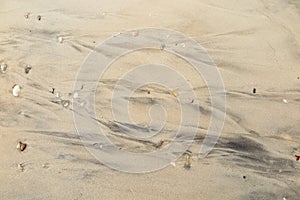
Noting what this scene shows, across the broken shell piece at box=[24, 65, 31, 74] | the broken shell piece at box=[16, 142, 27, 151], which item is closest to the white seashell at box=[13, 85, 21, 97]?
the broken shell piece at box=[24, 65, 31, 74]

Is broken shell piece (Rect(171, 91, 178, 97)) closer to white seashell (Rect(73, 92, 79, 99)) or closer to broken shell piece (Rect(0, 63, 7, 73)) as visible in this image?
white seashell (Rect(73, 92, 79, 99))

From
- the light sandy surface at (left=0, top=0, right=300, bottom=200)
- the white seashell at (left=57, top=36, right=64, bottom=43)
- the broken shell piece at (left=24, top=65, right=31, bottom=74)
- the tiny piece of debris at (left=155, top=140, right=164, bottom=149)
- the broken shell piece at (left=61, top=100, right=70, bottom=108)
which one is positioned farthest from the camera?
the white seashell at (left=57, top=36, right=64, bottom=43)

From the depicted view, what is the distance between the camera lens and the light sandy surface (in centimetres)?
334

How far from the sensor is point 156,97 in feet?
13.1

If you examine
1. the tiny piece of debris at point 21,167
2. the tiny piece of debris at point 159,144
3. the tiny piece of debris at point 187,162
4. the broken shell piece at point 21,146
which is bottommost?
the tiny piece of debris at point 21,167

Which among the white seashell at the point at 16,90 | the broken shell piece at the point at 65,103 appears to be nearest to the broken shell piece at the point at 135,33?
the broken shell piece at the point at 65,103

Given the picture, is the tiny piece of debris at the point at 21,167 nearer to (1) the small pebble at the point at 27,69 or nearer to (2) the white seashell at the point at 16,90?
(2) the white seashell at the point at 16,90

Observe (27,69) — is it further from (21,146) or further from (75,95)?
(21,146)

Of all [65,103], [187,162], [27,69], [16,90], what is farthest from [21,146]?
[187,162]

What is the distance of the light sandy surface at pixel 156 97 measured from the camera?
132 inches

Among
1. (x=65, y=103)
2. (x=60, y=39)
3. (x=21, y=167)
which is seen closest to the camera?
(x=21, y=167)

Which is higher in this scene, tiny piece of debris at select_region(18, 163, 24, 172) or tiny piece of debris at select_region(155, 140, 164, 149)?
tiny piece of debris at select_region(155, 140, 164, 149)

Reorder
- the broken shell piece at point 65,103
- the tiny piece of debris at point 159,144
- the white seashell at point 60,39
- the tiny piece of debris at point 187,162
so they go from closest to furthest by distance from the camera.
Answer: the tiny piece of debris at point 187,162 < the tiny piece of debris at point 159,144 < the broken shell piece at point 65,103 < the white seashell at point 60,39

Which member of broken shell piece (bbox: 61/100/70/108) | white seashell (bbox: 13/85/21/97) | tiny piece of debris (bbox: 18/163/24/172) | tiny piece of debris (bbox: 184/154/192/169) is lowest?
tiny piece of debris (bbox: 18/163/24/172)
